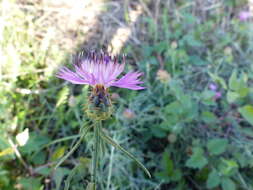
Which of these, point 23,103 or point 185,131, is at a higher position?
point 23,103

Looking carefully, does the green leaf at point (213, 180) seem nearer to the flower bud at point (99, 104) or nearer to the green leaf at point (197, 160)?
the green leaf at point (197, 160)

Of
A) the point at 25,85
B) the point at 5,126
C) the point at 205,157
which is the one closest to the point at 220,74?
the point at 205,157

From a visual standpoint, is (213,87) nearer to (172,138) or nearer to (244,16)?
(172,138)

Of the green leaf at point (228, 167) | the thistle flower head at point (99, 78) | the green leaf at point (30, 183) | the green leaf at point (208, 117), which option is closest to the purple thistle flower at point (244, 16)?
the green leaf at point (208, 117)

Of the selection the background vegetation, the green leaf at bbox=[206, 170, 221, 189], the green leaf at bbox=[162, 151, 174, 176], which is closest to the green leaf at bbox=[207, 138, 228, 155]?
the background vegetation

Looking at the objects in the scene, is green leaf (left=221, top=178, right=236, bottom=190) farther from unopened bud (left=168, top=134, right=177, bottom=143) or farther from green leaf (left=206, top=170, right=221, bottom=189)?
unopened bud (left=168, top=134, right=177, bottom=143)

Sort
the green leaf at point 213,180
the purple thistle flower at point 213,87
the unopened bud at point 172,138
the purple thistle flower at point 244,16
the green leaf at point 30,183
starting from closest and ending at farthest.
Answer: the green leaf at point 30,183
the green leaf at point 213,180
the unopened bud at point 172,138
the purple thistle flower at point 213,87
the purple thistle flower at point 244,16

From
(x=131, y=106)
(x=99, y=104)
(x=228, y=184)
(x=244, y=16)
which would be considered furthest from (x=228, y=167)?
(x=244, y=16)

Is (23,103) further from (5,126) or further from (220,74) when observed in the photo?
(220,74)
